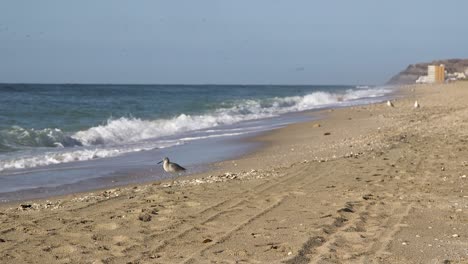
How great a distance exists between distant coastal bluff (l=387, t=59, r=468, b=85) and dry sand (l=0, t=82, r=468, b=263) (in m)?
138

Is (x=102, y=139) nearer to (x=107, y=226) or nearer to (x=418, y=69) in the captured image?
(x=107, y=226)

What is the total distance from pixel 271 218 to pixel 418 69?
166295mm

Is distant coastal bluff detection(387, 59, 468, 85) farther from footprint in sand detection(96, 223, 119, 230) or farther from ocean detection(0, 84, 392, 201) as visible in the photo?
footprint in sand detection(96, 223, 119, 230)

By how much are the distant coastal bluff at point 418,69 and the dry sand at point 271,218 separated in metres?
138

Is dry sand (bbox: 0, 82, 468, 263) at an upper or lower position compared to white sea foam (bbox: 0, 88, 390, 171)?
upper

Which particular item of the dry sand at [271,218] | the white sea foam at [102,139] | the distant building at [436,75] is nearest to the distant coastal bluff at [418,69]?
the distant building at [436,75]

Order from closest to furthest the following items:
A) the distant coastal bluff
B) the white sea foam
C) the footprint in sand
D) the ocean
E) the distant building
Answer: the footprint in sand
the ocean
the white sea foam
the distant building
the distant coastal bluff

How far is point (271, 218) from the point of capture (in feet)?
21.8

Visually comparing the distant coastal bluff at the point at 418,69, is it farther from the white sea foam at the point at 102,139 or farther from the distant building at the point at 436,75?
the white sea foam at the point at 102,139

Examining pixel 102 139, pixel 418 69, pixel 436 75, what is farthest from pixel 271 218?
pixel 418 69

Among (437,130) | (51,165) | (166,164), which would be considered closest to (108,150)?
(51,165)

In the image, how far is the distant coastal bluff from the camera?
485ft

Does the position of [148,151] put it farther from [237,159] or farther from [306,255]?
[306,255]

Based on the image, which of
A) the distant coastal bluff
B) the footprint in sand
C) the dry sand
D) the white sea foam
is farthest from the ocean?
the distant coastal bluff
